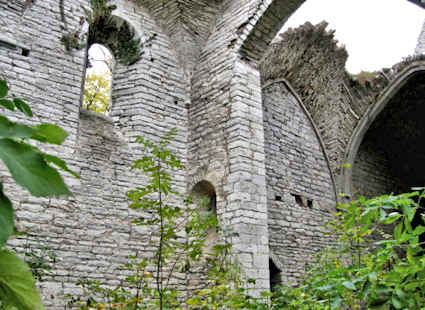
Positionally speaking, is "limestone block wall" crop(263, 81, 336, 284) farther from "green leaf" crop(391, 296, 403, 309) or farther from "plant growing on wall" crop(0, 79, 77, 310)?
"plant growing on wall" crop(0, 79, 77, 310)

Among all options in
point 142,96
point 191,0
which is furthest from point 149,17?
point 142,96

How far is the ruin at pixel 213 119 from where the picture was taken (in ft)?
19.1

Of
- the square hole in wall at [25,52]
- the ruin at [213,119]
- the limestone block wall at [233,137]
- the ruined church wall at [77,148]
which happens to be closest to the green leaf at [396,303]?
the ruin at [213,119]

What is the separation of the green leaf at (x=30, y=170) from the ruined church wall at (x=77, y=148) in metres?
4.93

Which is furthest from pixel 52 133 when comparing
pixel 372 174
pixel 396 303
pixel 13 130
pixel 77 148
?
pixel 372 174

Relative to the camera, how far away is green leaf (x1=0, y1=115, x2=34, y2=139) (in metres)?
0.62

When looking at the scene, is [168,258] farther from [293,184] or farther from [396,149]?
[396,149]

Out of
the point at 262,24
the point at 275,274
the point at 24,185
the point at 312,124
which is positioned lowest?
the point at 275,274

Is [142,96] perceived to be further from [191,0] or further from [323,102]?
[323,102]

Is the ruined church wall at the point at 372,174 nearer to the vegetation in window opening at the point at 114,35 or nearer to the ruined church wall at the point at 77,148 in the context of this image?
the ruined church wall at the point at 77,148

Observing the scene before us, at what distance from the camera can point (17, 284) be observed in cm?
61

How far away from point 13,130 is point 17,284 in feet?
0.74

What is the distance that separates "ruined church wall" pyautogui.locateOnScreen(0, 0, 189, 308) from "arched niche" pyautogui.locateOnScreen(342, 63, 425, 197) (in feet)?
16.3

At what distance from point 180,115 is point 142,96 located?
0.79 meters
